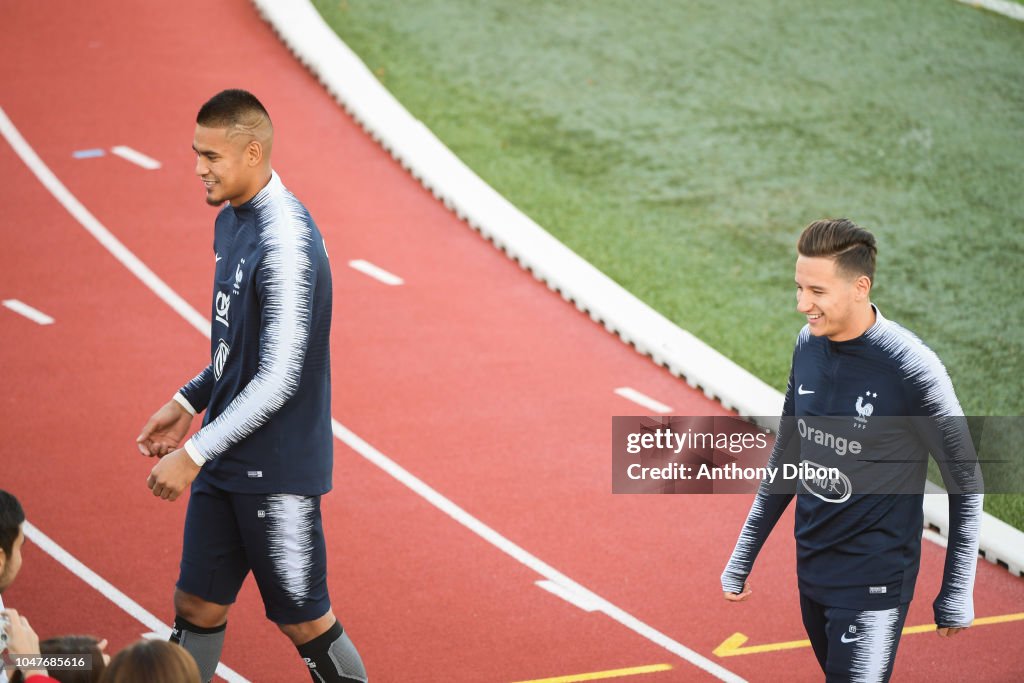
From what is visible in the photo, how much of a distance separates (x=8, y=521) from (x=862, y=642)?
2.52 metres

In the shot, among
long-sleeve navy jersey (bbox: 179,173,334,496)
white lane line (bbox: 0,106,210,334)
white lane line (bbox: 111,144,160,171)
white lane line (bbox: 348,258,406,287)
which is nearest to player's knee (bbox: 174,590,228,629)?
long-sleeve navy jersey (bbox: 179,173,334,496)

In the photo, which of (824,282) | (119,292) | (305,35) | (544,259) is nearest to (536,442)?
(544,259)

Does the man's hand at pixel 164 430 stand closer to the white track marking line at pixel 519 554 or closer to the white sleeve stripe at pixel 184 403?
the white sleeve stripe at pixel 184 403

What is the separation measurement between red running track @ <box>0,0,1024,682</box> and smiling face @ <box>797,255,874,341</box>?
2.18m

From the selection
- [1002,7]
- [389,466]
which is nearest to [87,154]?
[389,466]

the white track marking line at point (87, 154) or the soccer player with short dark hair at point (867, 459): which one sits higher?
the white track marking line at point (87, 154)

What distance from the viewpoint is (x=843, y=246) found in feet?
12.4

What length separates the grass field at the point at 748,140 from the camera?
30.4 ft

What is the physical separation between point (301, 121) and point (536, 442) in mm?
5240

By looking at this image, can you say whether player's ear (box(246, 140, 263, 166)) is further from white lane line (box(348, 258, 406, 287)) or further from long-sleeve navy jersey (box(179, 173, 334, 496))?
white lane line (box(348, 258, 406, 287))

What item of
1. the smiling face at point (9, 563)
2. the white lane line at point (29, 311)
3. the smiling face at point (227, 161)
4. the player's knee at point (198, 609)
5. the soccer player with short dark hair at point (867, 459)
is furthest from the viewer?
the white lane line at point (29, 311)

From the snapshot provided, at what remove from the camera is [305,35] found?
12828 mm

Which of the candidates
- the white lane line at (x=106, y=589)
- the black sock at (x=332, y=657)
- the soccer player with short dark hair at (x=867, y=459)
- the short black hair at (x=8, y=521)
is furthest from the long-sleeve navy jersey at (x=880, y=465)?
the white lane line at (x=106, y=589)

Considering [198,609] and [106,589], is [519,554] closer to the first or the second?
[106,589]
